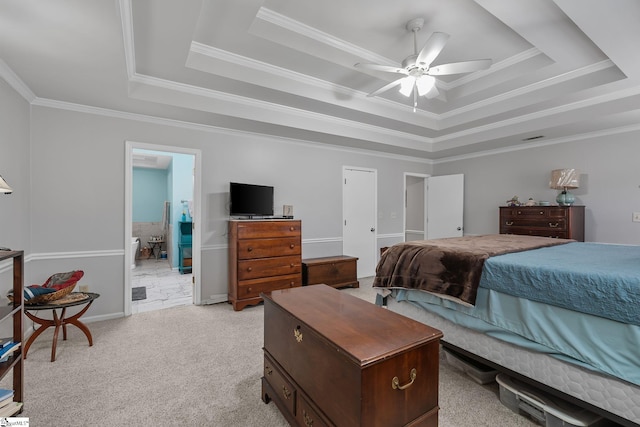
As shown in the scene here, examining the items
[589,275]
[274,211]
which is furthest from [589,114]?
[274,211]

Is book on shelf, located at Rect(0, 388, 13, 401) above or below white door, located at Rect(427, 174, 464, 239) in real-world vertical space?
below

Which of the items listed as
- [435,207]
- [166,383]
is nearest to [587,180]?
[435,207]

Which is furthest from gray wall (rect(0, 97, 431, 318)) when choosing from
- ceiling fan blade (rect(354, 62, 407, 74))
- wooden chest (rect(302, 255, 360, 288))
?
ceiling fan blade (rect(354, 62, 407, 74))

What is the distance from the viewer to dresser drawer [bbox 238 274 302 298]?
3625mm

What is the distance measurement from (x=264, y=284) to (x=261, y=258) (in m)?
0.34

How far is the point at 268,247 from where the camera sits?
3.77 metres

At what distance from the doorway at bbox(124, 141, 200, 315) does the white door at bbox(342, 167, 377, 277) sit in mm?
2450

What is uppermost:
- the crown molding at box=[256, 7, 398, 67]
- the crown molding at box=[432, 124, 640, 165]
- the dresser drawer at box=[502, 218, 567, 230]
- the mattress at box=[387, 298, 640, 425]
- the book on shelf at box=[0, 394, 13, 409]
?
the crown molding at box=[256, 7, 398, 67]

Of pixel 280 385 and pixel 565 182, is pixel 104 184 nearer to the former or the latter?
pixel 280 385

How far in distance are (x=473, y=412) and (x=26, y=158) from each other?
4.37 meters

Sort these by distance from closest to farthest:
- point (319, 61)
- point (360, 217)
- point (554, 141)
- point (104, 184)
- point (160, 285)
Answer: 1. point (319, 61)
2. point (104, 184)
3. point (554, 141)
4. point (160, 285)
5. point (360, 217)

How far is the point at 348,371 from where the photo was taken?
117 cm

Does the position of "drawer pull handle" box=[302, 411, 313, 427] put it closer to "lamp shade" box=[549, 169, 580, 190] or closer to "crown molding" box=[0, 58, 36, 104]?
"crown molding" box=[0, 58, 36, 104]

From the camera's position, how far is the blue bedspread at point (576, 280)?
4.64 feet
